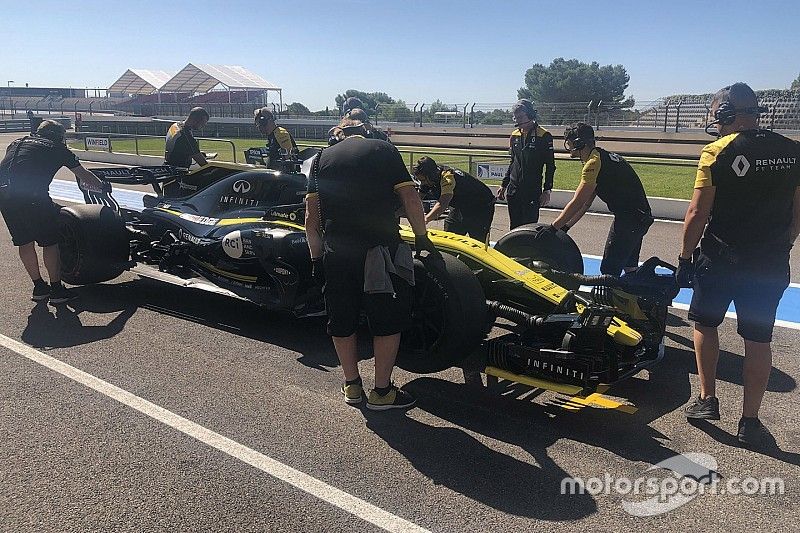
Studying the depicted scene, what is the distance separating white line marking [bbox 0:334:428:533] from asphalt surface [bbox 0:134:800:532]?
46 millimetres

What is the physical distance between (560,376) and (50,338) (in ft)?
13.4

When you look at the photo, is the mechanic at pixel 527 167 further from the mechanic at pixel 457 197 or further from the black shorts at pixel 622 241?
the black shorts at pixel 622 241

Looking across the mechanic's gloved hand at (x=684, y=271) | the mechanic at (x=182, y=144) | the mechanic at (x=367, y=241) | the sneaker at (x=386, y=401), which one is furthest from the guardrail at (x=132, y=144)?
the mechanic's gloved hand at (x=684, y=271)

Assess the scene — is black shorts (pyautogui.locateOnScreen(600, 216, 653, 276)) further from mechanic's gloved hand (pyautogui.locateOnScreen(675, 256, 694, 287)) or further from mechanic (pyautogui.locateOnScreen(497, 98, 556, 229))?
mechanic's gloved hand (pyautogui.locateOnScreen(675, 256, 694, 287))

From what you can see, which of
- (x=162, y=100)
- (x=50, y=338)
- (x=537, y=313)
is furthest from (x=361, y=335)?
(x=162, y=100)

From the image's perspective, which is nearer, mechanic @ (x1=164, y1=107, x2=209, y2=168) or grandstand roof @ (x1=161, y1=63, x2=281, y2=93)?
mechanic @ (x1=164, y1=107, x2=209, y2=168)

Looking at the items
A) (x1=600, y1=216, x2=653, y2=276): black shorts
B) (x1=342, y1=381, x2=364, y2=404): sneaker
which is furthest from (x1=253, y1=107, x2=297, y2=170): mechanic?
(x1=342, y1=381, x2=364, y2=404): sneaker

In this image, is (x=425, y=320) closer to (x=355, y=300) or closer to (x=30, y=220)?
(x=355, y=300)

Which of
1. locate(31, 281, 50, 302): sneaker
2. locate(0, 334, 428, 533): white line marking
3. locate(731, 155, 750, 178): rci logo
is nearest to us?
locate(0, 334, 428, 533): white line marking

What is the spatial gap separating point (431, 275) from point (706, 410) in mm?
1806

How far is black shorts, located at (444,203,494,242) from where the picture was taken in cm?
661

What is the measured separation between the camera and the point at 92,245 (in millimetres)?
6625

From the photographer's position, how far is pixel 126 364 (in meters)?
4.99

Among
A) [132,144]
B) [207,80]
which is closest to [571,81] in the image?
[207,80]
